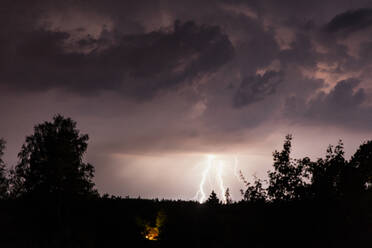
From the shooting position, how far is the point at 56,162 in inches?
1252

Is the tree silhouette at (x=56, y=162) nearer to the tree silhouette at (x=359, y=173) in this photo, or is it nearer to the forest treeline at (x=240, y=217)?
the forest treeline at (x=240, y=217)

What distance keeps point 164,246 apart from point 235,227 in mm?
4537

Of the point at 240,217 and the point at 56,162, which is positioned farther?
the point at 56,162

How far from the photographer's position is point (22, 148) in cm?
3475

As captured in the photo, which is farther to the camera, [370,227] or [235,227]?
[235,227]

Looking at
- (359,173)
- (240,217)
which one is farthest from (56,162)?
(359,173)

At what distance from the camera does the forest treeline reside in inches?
811

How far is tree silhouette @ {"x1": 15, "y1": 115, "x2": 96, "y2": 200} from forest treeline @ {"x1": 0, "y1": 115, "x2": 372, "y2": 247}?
3434 mm

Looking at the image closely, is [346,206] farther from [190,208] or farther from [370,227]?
[190,208]

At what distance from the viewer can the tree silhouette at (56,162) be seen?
31.7 metres

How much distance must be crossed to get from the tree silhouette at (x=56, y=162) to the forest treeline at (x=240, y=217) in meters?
3.43

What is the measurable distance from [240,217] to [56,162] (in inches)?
689

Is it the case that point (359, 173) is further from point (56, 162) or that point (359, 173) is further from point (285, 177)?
point (56, 162)

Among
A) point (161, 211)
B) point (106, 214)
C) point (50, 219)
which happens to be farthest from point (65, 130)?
point (161, 211)
